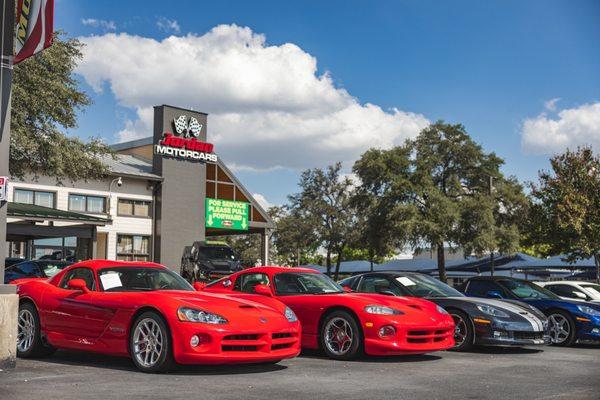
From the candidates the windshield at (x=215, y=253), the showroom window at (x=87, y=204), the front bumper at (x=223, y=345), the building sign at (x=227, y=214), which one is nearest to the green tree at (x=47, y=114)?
the windshield at (x=215, y=253)

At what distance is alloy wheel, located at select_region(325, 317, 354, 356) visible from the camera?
9977 millimetres

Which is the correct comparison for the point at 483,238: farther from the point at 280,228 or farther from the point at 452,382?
the point at 452,382

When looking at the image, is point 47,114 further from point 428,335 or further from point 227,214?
point 227,214

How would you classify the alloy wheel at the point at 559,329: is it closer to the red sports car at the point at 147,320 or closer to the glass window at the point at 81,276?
the red sports car at the point at 147,320

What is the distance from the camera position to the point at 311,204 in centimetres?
7162

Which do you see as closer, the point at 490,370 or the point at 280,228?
the point at 490,370

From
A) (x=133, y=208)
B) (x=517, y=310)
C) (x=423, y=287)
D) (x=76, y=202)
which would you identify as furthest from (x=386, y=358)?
(x=133, y=208)

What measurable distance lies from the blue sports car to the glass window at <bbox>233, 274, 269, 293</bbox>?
14.9 feet

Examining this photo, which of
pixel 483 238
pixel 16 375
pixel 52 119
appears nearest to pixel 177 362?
pixel 16 375

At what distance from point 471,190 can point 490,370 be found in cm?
4235

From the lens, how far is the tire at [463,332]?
1155cm

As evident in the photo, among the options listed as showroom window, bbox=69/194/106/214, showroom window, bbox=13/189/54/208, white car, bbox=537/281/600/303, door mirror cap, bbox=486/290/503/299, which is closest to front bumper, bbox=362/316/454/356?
door mirror cap, bbox=486/290/503/299

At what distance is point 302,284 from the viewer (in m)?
11.0

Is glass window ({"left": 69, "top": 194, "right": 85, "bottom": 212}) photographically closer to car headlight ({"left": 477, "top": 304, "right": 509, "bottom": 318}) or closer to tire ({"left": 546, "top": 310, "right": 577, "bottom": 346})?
tire ({"left": 546, "top": 310, "right": 577, "bottom": 346})
